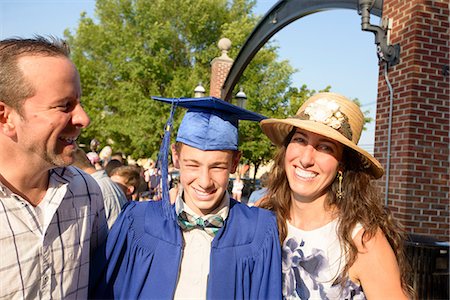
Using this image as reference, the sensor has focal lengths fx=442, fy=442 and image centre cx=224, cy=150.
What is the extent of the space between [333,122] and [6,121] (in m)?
1.58

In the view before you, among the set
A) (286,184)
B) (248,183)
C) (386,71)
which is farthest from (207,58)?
(286,184)

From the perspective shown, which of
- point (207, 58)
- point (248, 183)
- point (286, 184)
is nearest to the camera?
point (286, 184)

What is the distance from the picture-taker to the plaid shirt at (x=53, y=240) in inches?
63.8

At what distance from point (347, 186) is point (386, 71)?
255cm

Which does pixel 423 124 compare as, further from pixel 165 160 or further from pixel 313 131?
pixel 165 160

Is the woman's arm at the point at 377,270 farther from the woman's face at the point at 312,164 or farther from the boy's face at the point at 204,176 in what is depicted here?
the boy's face at the point at 204,176

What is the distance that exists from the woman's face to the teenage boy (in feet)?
0.93

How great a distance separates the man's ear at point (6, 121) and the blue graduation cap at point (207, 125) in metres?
0.81

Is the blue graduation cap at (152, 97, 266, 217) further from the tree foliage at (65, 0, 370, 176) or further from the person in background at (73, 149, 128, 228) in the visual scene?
the tree foliage at (65, 0, 370, 176)

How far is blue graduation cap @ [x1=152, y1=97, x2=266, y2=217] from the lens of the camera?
86.6 inches

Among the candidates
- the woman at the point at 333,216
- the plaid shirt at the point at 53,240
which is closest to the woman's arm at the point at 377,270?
the woman at the point at 333,216

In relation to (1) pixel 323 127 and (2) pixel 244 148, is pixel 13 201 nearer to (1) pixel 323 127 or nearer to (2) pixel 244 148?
(1) pixel 323 127

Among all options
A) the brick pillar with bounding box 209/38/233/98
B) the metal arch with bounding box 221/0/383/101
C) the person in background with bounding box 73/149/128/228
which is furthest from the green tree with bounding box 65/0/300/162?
the person in background with bounding box 73/149/128/228

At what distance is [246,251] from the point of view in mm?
2117
